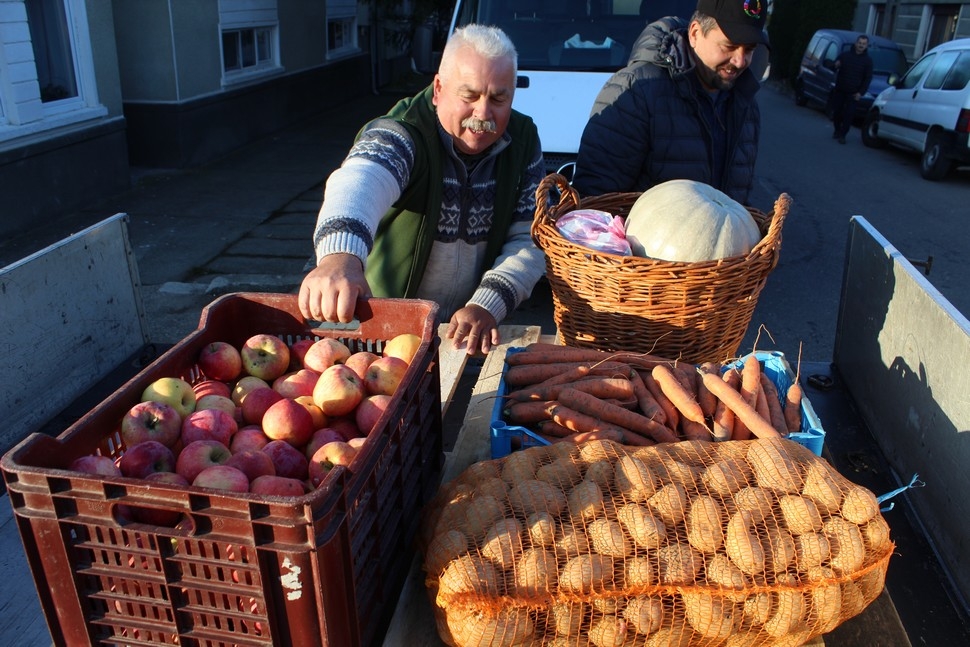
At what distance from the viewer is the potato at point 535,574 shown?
1375 millimetres

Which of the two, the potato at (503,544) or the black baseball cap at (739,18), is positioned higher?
the black baseball cap at (739,18)

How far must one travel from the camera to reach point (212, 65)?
10500 mm

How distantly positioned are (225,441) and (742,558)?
3.58 feet

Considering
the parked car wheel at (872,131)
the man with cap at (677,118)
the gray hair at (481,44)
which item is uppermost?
the gray hair at (481,44)

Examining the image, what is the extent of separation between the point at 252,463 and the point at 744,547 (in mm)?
967

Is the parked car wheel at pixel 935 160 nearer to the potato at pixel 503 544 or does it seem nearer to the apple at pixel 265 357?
the apple at pixel 265 357

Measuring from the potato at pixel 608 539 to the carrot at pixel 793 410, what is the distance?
2.51 ft

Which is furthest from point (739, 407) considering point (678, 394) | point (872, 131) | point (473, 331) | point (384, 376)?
point (872, 131)

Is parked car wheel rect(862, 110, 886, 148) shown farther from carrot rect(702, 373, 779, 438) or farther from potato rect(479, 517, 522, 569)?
potato rect(479, 517, 522, 569)

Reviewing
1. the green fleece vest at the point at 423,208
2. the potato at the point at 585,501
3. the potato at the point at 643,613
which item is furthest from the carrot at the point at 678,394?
the green fleece vest at the point at 423,208

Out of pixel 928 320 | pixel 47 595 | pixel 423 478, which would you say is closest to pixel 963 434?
pixel 928 320

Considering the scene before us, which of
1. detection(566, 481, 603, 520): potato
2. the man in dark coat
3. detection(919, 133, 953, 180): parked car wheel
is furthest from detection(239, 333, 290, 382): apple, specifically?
the man in dark coat

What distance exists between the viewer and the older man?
2.08 metres

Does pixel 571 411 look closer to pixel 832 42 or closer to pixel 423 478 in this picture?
pixel 423 478
